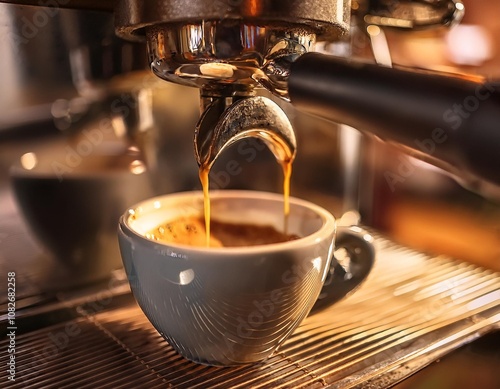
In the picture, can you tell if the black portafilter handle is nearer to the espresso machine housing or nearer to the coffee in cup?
the espresso machine housing

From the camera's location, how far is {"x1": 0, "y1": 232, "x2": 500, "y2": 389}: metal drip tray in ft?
1.32

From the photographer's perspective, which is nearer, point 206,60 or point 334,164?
point 206,60

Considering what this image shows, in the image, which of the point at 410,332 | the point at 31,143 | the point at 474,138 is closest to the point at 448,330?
the point at 410,332

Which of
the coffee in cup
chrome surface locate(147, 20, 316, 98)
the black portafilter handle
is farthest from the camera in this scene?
the coffee in cup

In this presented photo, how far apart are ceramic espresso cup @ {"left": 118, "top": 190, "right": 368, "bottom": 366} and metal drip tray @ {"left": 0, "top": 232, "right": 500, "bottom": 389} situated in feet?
0.08

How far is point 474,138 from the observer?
24 centimetres

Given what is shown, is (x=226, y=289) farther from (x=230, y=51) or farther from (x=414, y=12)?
(x=414, y=12)

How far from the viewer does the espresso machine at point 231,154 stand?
0.29 metres

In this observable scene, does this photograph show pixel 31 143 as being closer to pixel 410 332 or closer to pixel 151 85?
pixel 151 85

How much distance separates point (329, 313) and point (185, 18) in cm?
30

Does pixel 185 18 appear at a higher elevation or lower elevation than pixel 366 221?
higher

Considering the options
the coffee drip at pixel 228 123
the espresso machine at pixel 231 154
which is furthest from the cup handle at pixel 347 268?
the coffee drip at pixel 228 123

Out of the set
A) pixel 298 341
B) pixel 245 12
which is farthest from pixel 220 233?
pixel 245 12

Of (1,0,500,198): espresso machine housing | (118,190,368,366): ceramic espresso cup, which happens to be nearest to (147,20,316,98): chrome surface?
(1,0,500,198): espresso machine housing
